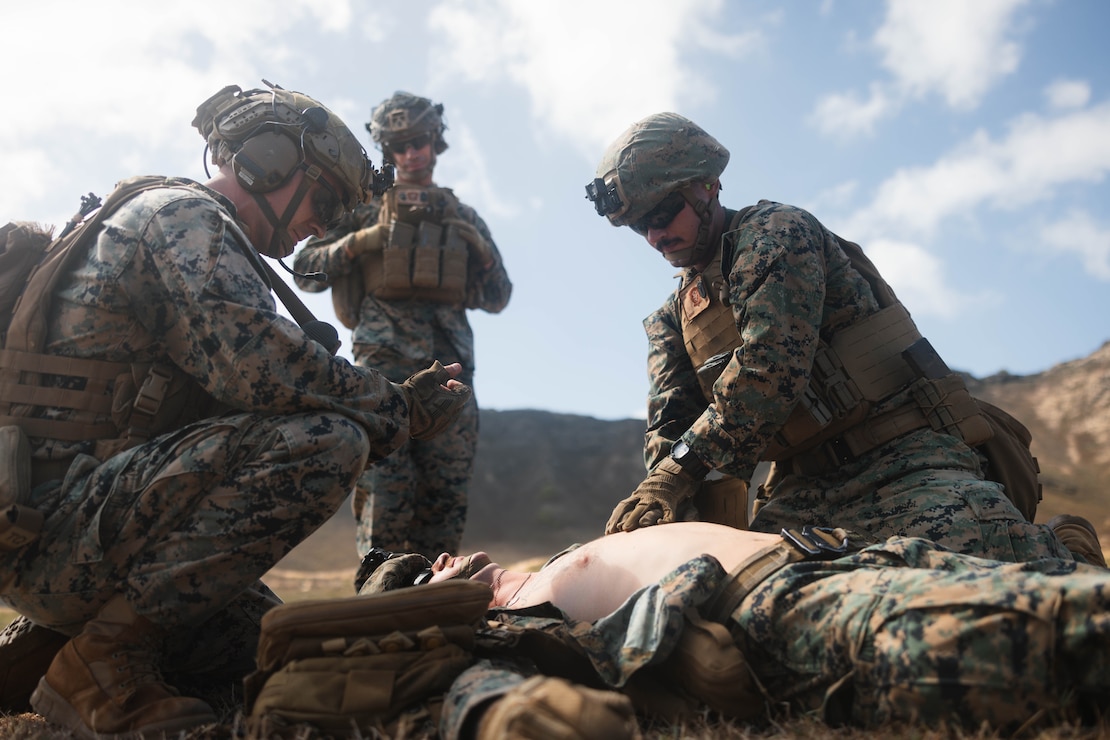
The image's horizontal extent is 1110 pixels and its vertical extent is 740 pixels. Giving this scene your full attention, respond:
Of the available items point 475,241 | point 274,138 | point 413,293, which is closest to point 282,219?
point 274,138

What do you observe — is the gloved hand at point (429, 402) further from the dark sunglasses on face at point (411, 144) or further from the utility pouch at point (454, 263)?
the dark sunglasses on face at point (411, 144)

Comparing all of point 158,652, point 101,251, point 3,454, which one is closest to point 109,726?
point 158,652

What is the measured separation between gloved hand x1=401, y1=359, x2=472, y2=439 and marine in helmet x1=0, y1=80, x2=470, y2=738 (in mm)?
90

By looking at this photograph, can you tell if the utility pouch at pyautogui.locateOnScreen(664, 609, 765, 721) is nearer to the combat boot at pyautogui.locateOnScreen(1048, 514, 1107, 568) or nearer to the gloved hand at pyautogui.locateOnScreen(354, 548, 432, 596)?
the gloved hand at pyautogui.locateOnScreen(354, 548, 432, 596)

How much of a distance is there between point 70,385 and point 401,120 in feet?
14.5

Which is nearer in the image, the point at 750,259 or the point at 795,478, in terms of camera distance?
the point at 750,259

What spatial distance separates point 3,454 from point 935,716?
2.75 meters

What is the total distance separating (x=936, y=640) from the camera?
212 cm

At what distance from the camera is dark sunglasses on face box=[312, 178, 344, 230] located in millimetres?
3740

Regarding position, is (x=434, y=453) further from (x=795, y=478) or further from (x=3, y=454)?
(x=3, y=454)

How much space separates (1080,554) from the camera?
3.90 metres

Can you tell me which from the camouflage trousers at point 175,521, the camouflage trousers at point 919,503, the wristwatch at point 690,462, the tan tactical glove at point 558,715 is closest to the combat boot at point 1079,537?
the camouflage trousers at point 919,503

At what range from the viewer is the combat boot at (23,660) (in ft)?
10.6

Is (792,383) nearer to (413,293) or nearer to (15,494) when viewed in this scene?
→ (15,494)
